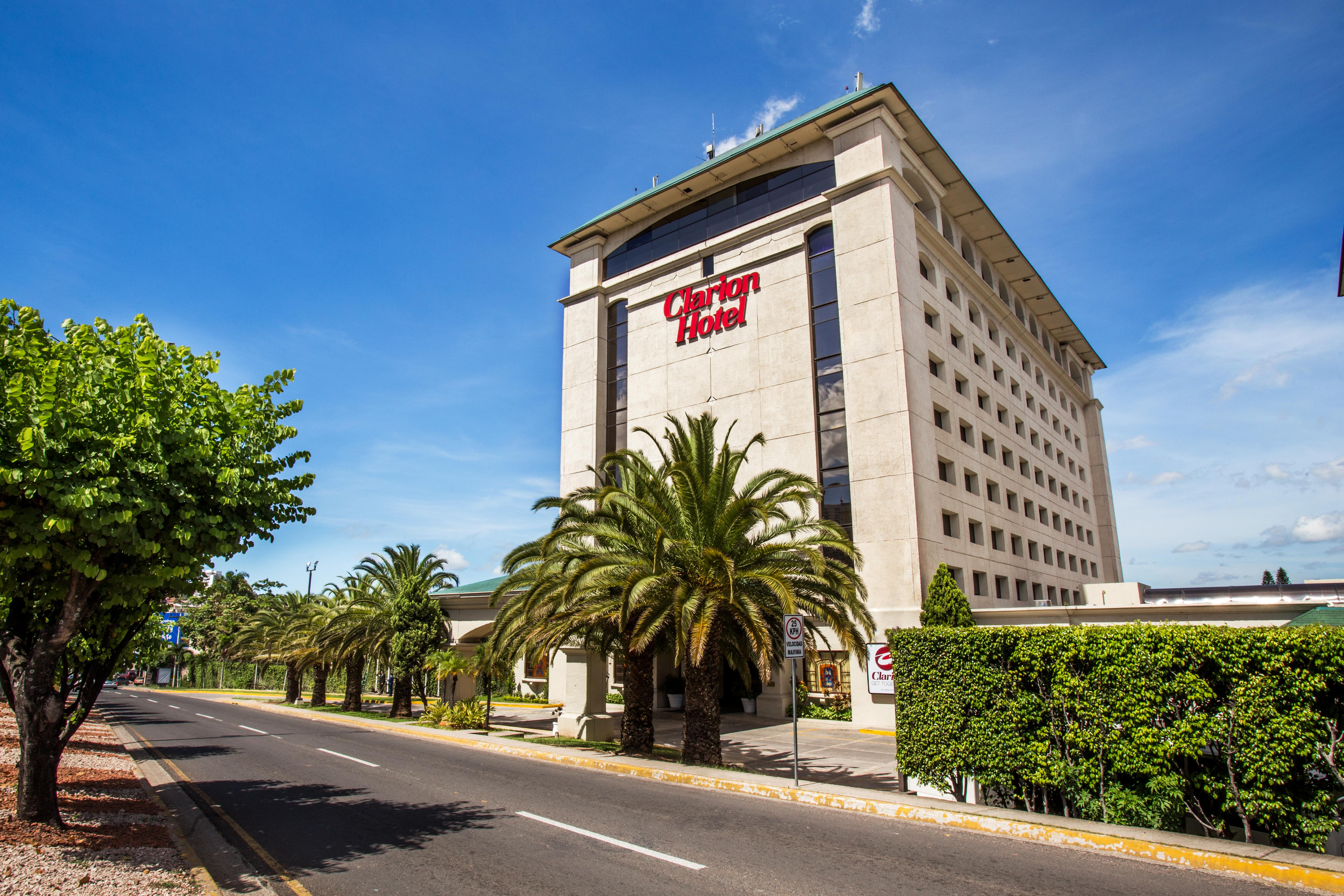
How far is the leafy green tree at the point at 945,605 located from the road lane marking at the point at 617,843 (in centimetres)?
1810

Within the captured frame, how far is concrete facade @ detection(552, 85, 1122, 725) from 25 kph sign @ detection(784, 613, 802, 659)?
575 inches

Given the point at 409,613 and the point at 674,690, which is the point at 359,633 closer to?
the point at 409,613

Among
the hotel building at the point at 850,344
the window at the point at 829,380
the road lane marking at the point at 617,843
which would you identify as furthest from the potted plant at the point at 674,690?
the road lane marking at the point at 617,843

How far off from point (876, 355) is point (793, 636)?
1864 centimetres

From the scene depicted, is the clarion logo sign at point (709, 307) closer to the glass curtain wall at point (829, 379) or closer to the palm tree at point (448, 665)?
the glass curtain wall at point (829, 379)

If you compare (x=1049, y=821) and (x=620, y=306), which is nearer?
(x=1049, y=821)

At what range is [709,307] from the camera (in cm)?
3622

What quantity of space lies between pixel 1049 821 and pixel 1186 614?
58.1 feet

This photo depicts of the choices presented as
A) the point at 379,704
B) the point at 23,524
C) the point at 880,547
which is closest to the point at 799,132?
the point at 880,547

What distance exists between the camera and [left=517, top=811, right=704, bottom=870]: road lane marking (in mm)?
8141

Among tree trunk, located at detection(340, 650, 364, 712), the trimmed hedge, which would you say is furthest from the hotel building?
the trimmed hedge

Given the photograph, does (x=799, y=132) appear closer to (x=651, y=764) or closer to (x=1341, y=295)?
(x=1341, y=295)

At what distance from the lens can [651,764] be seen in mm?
15961

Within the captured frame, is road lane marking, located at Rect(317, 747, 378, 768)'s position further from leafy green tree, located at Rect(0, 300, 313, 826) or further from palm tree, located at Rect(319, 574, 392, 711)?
palm tree, located at Rect(319, 574, 392, 711)
